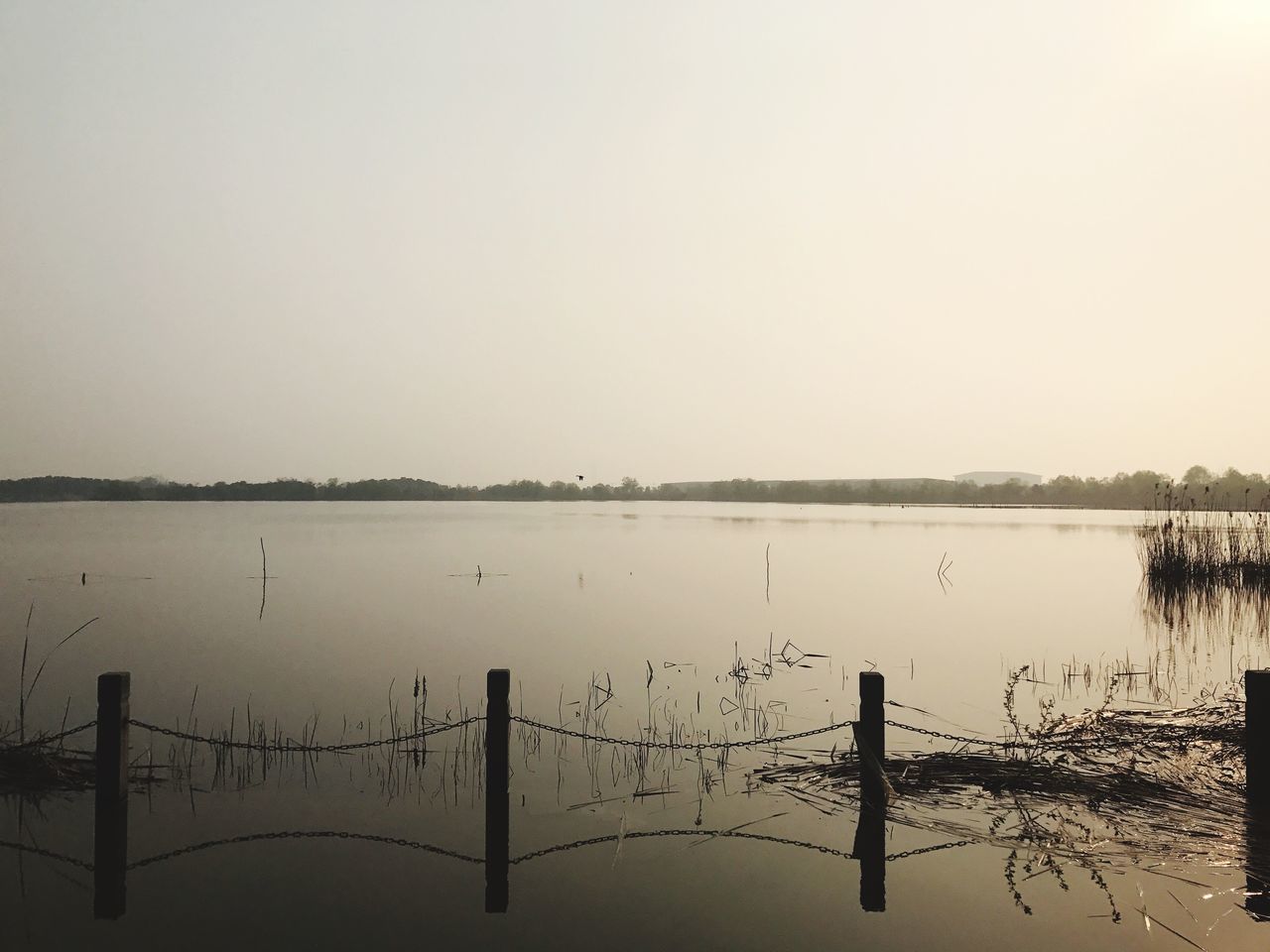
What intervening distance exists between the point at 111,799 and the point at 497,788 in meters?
3.14

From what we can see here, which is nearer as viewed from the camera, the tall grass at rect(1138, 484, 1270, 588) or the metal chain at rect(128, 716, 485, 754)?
the metal chain at rect(128, 716, 485, 754)

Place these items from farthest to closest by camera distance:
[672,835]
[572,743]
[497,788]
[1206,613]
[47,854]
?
[1206,613] < [572,743] < [672,835] < [47,854] < [497,788]

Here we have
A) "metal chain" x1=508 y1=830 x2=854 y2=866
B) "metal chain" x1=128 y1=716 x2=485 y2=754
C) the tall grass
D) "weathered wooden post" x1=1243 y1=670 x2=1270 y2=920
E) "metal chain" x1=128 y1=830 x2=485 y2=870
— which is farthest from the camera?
the tall grass

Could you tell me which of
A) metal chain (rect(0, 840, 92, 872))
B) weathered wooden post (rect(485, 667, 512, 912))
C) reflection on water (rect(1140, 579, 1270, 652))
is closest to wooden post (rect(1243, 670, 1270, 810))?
weathered wooden post (rect(485, 667, 512, 912))

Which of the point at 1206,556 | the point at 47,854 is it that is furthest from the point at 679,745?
the point at 1206,556

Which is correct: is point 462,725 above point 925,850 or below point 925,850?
above

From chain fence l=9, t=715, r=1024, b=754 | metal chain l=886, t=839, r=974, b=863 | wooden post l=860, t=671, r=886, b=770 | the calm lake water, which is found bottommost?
the calm lake water

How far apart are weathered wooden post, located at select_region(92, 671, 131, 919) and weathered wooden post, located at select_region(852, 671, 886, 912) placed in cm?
603

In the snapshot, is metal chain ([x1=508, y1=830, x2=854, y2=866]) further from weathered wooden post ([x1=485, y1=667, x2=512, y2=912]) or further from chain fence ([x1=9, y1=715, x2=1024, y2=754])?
chain fence ([x1=9, y1=715, x2=1024, y2=754])

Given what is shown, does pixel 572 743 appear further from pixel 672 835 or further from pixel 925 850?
pixel 925 850

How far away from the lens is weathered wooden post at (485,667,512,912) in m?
7.48

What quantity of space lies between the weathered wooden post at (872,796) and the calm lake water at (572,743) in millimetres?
125

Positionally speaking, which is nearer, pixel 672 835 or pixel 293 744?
pixel 672 835

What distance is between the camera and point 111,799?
7.43 m
